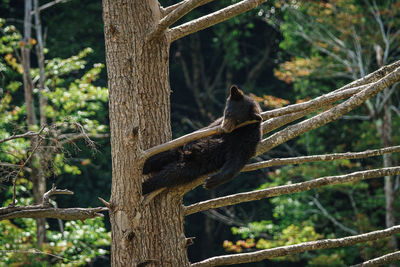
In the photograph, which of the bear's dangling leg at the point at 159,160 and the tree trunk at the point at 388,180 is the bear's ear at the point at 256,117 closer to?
the bear's dangling leg at the point at 159,160

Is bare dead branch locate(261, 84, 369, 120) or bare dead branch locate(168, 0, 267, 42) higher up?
bare dead branch locate(168, 0, 267, 42)

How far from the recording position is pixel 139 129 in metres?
3.41

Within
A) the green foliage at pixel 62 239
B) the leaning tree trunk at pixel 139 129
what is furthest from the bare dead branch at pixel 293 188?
the green foliage at pixel 62 239

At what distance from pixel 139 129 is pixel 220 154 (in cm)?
113

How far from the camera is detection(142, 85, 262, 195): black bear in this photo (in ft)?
12.9

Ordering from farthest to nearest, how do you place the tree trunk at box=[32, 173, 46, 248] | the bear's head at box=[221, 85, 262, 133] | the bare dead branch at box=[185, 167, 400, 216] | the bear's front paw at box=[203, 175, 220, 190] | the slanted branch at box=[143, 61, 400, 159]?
1. the tree trunk at box=[32, 173, 46, 248]
2. the bear's head at box=[221, 85, 262, 133]
3. the bear's front paw at box=[203, 175, 220, 190]
4. the bare dead branch at box=[185, 167, 400, 216]
5. the slanted branch at box=[143, 61, 400, 159]

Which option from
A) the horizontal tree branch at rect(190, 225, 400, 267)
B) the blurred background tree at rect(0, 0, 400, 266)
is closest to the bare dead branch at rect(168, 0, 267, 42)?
the horizontal tree branch at rect(190, 225, 400, 267)

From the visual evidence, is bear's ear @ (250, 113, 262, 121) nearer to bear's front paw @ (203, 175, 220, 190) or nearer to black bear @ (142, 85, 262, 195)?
black bear @ (142, 85, 262, 195)

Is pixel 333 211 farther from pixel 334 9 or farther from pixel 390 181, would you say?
pixel 334 9

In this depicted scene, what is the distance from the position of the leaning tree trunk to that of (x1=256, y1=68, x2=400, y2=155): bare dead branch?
0.78 m

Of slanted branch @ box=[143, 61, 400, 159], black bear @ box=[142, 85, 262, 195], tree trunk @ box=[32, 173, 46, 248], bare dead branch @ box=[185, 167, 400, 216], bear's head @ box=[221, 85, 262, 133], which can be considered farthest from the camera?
tree trunk @ box=[32, 173, 46, 248]

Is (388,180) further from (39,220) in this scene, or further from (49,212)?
(49,212)

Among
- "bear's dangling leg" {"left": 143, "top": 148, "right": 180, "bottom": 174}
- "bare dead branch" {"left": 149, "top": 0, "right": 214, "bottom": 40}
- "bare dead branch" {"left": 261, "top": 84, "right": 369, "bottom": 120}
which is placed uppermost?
"bare dead branch" {"left": 149, "top": 0, "right": 214, "bottom": 40}

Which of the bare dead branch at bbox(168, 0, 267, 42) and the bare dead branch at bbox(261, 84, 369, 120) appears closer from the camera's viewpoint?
the bare dead branch at bbox(261, 84, 369, 120)
